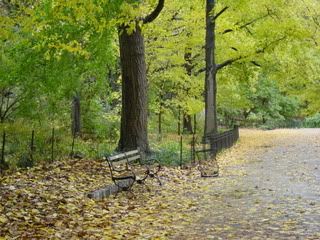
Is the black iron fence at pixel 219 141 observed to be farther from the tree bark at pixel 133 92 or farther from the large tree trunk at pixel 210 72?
the tree bark at pixel 133 92

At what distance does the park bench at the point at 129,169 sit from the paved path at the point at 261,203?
5.37 feet

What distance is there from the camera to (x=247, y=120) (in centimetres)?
6319

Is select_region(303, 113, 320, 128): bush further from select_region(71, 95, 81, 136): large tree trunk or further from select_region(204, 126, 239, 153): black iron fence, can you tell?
select_region(71, 95, 81, 136): large tree trunk

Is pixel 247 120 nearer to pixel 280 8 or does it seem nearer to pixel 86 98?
pixel 280 8

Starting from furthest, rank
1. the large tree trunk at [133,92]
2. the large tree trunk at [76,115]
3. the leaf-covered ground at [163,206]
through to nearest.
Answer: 1. the large tree trunk at [76,115]
2. the large tree trunk at [133,92]
3. the leaf-covered ground at [163,206]

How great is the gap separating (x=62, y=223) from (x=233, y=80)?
90.7 feet

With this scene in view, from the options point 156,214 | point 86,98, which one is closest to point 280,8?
point 86,98

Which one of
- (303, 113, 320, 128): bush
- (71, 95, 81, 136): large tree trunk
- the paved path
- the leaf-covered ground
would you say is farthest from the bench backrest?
(303, 113, 320, 128): bush

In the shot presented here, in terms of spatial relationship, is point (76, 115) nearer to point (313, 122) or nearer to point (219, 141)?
point (219, 141)

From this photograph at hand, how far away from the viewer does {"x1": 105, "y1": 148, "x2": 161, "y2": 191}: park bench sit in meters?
11.2

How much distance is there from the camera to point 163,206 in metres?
10.0

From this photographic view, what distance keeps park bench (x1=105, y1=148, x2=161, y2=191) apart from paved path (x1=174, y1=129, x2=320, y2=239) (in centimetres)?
164

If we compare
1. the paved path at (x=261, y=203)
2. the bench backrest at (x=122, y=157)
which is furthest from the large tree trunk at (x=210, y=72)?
the bench backrest at (x=122, y=157)

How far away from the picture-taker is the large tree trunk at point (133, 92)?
15.9 meters
